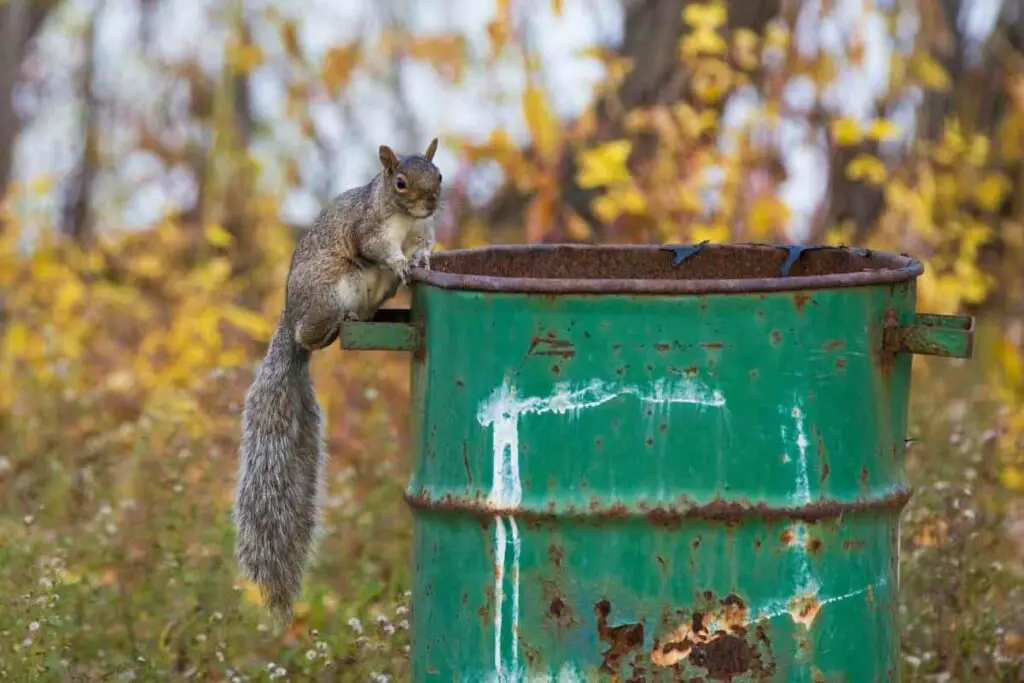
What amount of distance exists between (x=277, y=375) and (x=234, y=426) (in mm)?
1751

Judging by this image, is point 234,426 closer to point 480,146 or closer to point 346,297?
point 480,146

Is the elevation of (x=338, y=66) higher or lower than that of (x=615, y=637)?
higher

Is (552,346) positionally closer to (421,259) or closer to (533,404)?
(533,404)

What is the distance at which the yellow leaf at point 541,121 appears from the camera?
18.9 feet

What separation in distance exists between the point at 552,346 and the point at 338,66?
468 cm

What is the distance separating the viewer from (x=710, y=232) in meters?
5.58

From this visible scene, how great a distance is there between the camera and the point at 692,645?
2.67 m

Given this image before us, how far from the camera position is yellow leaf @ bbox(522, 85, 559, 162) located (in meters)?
5.76

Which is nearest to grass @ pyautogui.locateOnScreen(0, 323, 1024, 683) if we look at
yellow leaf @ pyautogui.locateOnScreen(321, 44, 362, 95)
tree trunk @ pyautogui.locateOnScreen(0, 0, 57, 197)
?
yellow leaf @ pyautogui.locateOnScreen(321, 44, 362, 95)

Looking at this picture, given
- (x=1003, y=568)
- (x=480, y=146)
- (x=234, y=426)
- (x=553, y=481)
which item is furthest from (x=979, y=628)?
(x=480, y=146)

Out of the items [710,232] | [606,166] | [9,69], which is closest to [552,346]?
[606,166]

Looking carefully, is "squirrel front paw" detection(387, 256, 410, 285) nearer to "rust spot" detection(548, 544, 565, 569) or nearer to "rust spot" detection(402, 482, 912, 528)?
"rust spot" detection(402, 482, 912, 528)

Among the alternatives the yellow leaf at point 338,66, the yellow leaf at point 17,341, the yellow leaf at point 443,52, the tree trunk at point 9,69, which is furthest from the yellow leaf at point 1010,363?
the tree trunk at point 9,69

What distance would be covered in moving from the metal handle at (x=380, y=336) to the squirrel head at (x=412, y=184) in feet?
1.07
